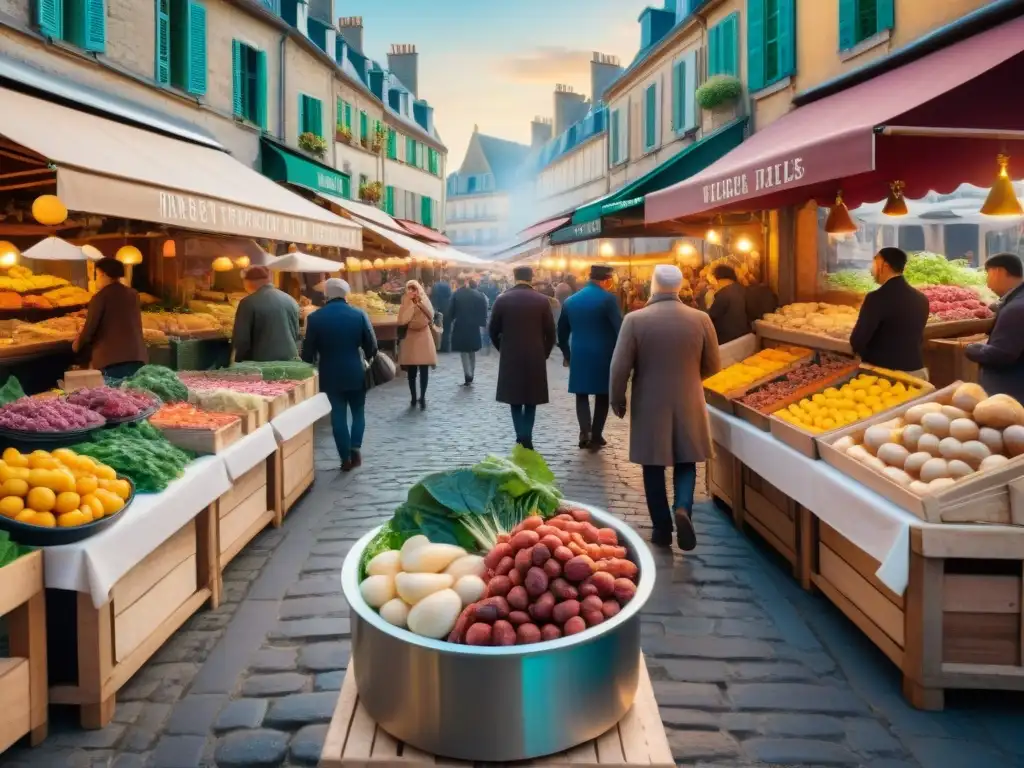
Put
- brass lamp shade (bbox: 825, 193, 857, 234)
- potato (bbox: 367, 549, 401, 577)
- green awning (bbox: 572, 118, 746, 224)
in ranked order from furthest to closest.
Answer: green awning (bbox: 572, 118, 746, 224)
brass lamp shade (bbox: 825, 193, 857, 234)
potato (bbox: 367, 549, 401, 577)

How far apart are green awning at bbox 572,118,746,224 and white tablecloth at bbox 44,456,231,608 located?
7.99 m

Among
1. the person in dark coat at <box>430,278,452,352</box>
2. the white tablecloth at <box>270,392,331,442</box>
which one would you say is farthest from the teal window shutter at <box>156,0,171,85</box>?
the person in dark coat at <box>430,278,452,352</box>

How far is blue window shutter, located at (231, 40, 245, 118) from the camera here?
15.8 meters

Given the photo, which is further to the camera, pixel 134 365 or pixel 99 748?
pixel 134 365

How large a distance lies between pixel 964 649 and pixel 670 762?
191 centimetres

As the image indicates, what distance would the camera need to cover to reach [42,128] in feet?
20.9

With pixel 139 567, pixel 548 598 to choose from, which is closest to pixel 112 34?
pixel 139 567

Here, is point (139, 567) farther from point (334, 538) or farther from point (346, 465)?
point (346, 465)

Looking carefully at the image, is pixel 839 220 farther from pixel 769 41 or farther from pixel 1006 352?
pixel 769 41

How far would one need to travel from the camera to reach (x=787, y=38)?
11.7 metres

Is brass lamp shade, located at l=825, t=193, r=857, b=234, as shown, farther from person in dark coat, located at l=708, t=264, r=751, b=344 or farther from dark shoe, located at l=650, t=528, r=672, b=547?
dark shoe, located at l=650, t=528, r=672, b=547

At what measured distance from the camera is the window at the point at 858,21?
31.2ft

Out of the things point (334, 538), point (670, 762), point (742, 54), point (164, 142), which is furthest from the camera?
point (742, 54)

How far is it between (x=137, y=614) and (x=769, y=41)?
38.5 ft
